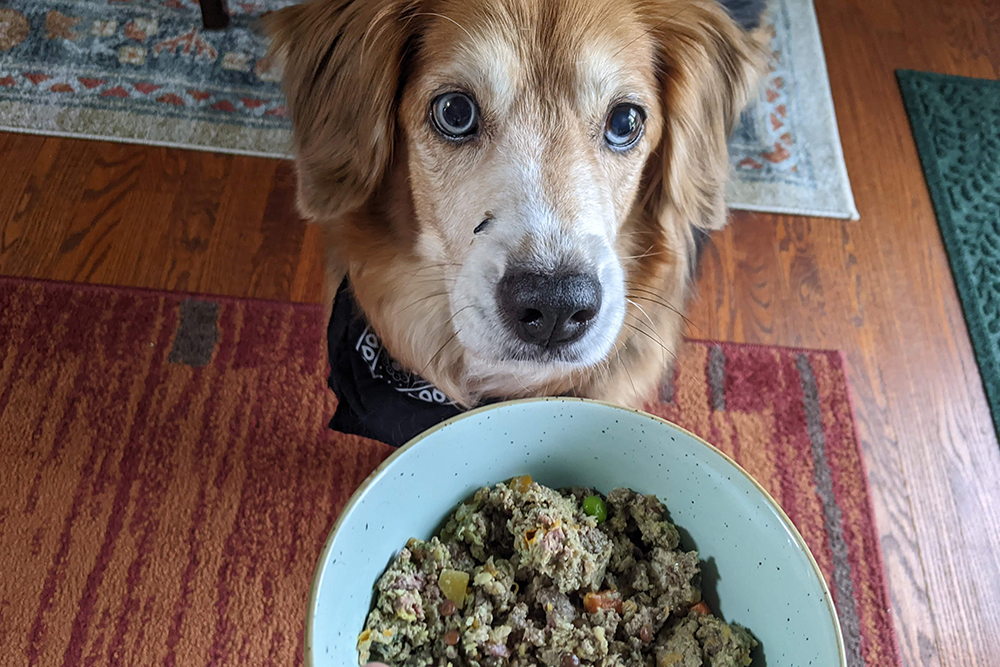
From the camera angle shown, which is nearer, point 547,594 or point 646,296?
point 547,594

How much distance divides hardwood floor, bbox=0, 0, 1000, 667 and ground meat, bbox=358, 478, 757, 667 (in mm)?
1086

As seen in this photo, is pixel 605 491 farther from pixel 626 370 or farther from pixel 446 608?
pixel 626 370

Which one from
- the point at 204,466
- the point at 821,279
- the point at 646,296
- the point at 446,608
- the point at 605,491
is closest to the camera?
the point at 446,608

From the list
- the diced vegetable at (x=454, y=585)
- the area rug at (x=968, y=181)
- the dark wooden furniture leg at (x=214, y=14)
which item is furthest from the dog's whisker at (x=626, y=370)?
the dark wooden furniture leg at (x=214, y=14)

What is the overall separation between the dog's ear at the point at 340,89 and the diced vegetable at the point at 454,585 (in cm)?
63

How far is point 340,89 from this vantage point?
1.07 m

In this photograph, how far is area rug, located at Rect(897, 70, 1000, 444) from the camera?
1935 millimetres

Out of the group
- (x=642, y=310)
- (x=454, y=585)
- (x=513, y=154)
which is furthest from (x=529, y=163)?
(x=454, y=585)

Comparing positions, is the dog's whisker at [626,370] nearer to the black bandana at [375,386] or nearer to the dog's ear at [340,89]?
the black bandana at [375,386]

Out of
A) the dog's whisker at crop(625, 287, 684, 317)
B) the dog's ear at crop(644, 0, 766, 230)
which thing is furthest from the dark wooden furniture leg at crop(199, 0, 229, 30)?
the dog's whisker at crop(625, 287, 684, 317)

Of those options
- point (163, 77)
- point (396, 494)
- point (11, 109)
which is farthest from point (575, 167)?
point (11, 109)

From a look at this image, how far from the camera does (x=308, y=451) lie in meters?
1.59

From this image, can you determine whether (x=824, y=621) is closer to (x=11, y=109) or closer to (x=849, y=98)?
(x=849, y=98)

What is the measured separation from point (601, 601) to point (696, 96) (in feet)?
2.62
